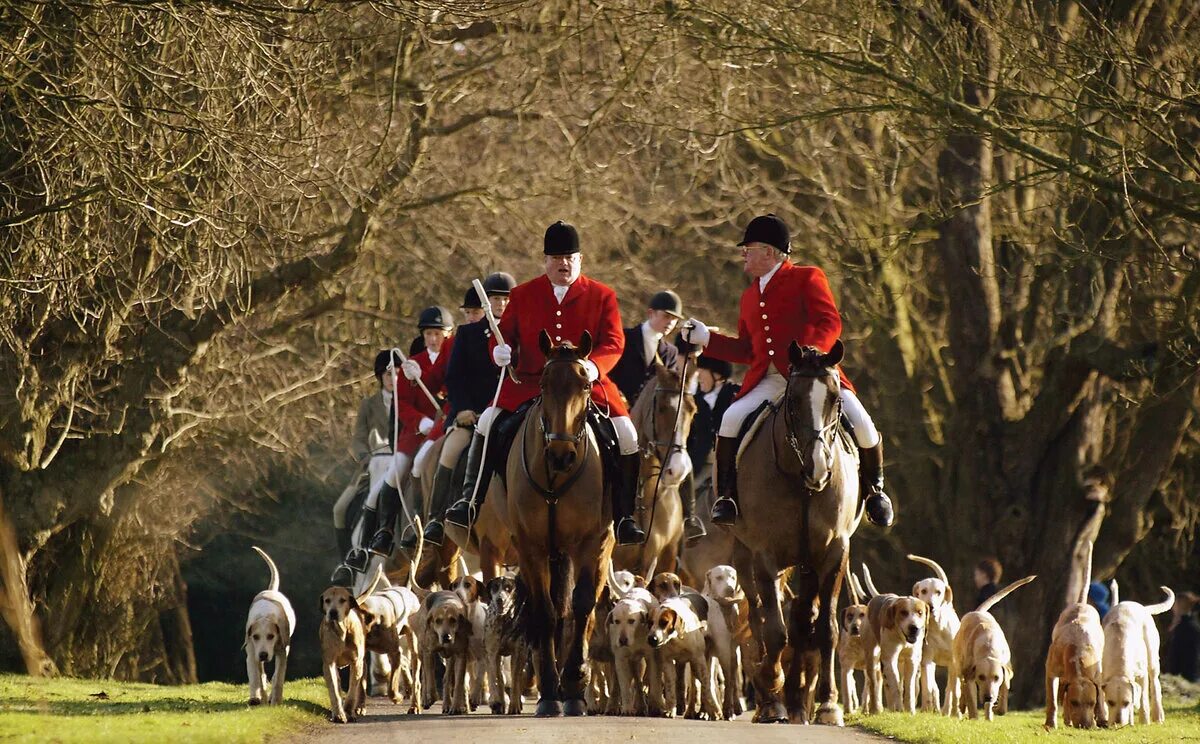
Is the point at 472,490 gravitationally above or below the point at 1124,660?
above

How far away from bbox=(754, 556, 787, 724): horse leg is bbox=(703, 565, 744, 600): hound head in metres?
1.54

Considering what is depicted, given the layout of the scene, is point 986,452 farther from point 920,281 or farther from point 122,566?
point 122,566

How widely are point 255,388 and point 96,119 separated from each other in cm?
1072

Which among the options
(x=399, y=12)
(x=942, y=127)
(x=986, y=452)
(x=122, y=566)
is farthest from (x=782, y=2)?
(x=122, y=566)

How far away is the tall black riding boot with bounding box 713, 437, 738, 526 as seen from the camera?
38.9ft

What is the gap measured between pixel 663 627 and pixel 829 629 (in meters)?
0.91

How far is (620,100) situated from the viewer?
70.5 ft

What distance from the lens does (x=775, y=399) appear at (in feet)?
40.1

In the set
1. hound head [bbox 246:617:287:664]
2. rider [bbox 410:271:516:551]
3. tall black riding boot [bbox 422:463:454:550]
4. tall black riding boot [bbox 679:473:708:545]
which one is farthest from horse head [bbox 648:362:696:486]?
hound head [bbox 246:617:287:664]

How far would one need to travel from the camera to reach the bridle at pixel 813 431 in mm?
11266

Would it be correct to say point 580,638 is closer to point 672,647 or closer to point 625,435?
point 672,647

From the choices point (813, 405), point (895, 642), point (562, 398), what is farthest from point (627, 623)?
point (895, 642)

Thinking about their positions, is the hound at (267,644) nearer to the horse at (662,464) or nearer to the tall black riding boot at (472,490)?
the tall black riding boot at (472,490)

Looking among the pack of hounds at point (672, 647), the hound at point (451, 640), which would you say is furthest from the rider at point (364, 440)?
the hound at point (451, 640)
